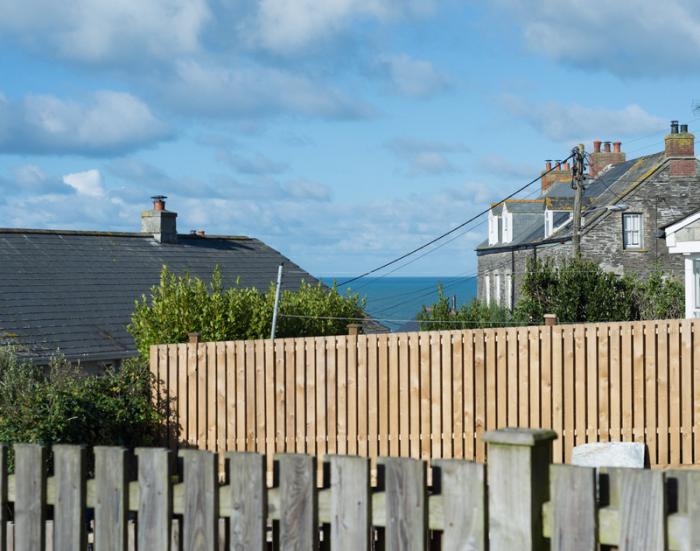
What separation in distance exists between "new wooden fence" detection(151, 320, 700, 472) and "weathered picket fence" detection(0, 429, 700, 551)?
7.32 m

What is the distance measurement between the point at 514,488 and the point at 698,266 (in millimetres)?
16957

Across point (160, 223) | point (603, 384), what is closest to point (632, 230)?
point (160, 223)

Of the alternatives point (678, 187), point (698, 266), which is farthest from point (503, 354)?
point (678, 187)

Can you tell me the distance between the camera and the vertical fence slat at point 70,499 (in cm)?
382

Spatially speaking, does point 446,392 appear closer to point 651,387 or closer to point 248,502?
point 651,387

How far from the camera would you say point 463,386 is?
36.1ft

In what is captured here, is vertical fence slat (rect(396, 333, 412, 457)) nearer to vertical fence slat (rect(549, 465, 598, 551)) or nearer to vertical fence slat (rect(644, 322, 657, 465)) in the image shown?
vertical fence slat (rect(644, 322, 657, 465))

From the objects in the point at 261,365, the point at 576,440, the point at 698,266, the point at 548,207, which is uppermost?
the point at 548,207

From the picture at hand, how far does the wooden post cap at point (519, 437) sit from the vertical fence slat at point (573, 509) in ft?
0.36

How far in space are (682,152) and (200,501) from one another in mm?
32998

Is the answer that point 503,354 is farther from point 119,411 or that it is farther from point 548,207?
point 548,207

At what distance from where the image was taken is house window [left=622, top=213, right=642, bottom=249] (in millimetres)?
33719

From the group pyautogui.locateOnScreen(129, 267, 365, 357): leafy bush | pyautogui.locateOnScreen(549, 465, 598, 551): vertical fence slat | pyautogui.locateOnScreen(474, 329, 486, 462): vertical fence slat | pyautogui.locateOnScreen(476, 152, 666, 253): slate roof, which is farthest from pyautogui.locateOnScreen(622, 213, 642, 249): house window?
pyautogui.locateOnScreen(549, 465, 598, 551): vertical fence slat

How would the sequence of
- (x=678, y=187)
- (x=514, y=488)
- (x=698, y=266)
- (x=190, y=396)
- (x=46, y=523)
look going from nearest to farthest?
(x=514, y=488)
(x=46, y=523)
(x=190, y=396)
(x=698, y=266)
(x=678, y=187)
